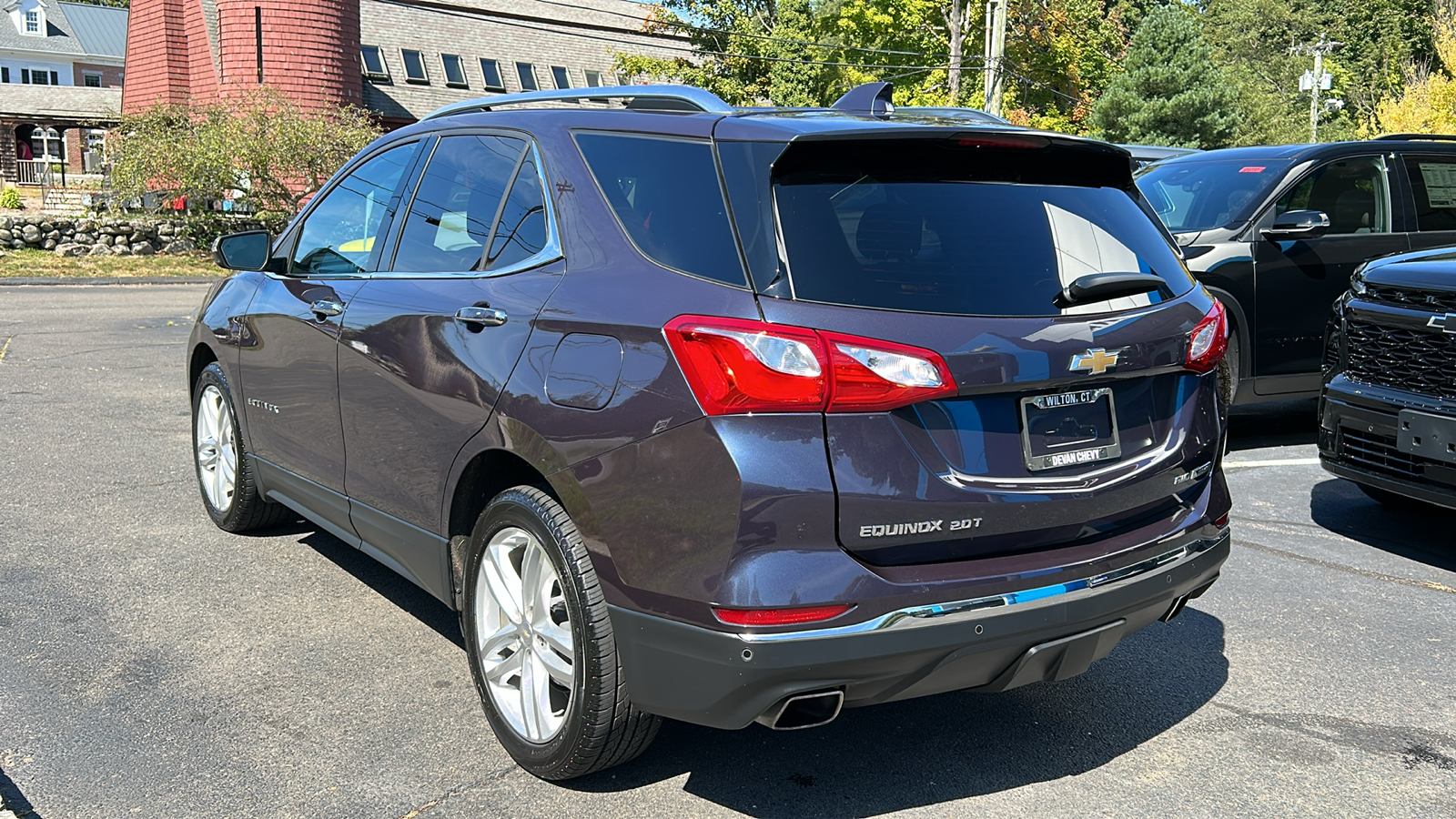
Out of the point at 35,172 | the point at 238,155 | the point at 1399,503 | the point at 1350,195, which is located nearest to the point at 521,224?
the point at 1399,503

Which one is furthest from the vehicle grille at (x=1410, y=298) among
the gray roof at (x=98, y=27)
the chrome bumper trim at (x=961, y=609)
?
the gray roof at (x=98, y=27)

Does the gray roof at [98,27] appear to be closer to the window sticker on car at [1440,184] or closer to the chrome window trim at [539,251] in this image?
the window sticker on car at [1440,184]

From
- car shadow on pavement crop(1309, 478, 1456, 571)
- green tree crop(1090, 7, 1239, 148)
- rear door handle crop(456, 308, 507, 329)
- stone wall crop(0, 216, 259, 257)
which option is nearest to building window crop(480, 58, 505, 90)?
green tree crop(1090, 7, 1239, 148)

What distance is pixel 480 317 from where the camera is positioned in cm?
344

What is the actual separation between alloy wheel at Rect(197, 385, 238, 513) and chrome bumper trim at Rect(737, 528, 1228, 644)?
3.53m

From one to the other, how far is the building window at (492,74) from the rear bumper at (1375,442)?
5147 cm

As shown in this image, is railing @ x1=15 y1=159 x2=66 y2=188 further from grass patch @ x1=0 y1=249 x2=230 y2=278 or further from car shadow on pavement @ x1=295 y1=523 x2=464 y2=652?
car shadow on pavement @ x1=295 y1=523 x2=464 y2=652

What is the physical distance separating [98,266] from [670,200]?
2516 centimetres

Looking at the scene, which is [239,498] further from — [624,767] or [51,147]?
[51,147]

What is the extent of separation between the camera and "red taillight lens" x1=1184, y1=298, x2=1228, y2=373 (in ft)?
11.1

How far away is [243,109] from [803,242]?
2875 cm

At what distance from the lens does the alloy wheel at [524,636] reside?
3.24 m

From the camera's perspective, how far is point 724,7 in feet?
183

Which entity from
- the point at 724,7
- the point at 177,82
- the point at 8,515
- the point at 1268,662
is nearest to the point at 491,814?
the point at 1268,662
